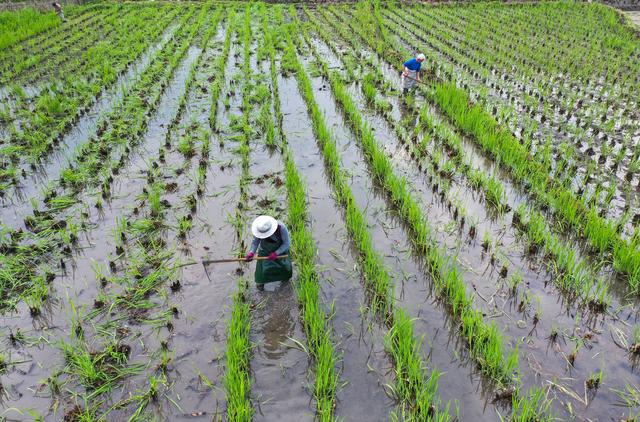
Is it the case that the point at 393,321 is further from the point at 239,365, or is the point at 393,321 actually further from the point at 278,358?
the point at 239,365

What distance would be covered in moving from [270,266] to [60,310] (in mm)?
1755

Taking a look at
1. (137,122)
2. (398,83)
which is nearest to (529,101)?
(398,83)

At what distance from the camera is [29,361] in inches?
120

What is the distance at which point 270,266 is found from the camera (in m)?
3.52

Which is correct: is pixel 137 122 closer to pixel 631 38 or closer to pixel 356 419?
pixel 356 419

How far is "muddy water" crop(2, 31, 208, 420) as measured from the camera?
2852 mm

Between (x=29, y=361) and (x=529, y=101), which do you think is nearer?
(x=29, y=361)

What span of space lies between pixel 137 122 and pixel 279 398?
17.7 feet

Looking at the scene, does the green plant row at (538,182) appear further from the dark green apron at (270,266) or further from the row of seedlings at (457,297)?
the dark green apron at (270,266)

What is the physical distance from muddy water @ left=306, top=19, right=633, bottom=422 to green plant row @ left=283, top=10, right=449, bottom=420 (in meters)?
0.73

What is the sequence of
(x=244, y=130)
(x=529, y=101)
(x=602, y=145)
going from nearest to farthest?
(x=602, y=145) → (x=244, y=130) → (x=529, y=101)

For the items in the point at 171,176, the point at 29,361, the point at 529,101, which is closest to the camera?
the point at 29,361

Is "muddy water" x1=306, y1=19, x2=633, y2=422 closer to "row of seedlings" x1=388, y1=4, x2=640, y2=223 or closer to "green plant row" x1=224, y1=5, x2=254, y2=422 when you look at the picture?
"row of seedlings" x1=388, y1=4, x2=640, y2=223

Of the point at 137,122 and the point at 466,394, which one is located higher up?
the point at 137,122
